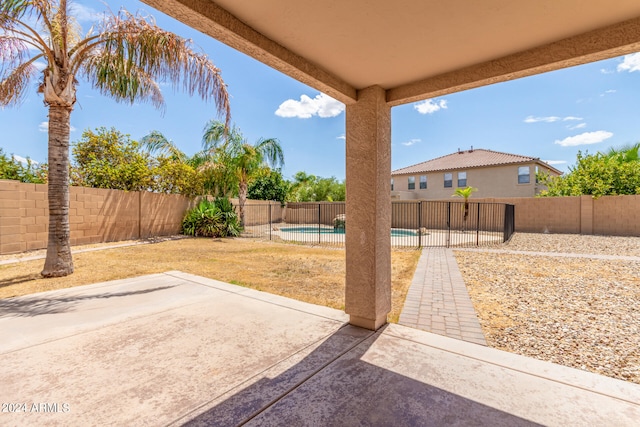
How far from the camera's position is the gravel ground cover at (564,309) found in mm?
2576

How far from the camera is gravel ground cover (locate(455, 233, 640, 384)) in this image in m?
2.58

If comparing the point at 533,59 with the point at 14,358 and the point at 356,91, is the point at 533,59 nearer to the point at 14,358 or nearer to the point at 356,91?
the point at 356,91

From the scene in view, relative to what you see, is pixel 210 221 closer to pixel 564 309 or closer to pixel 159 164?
pixel 159 164

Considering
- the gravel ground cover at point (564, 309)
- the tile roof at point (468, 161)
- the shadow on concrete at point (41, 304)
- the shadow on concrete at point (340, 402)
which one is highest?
the tile roof at point (468, 161)

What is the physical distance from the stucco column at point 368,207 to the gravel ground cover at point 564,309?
1296mm

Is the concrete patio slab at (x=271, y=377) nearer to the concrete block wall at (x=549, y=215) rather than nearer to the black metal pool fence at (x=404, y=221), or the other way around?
the black metal pool fence at (x=404, y=221)

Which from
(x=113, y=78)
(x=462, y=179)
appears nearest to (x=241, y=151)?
(x=113, y=78)

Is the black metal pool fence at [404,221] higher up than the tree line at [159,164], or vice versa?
the tree line at [159,164]

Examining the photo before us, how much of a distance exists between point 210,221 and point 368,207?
10.8 metres

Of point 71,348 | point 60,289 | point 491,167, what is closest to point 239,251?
point 60,289

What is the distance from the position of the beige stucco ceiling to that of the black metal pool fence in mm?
8766

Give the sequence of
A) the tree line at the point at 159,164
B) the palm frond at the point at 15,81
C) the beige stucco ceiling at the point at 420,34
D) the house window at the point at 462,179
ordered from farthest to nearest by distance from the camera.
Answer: the house window at the point at 462,179, the tree line at the point at 159,164, the palm frond at the point at 15,81, the beige stucco ceiling at the point at 420,34

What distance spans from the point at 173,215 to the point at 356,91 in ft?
37.6

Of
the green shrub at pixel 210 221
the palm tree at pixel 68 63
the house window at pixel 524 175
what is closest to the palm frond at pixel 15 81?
the palm tree at pixel 68 63
